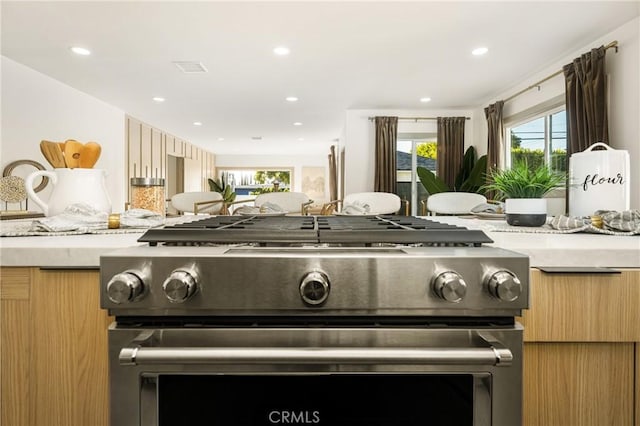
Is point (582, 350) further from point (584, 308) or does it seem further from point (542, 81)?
point (542, 81)

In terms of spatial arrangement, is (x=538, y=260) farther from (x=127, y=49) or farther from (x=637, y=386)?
(x=127, y=49)

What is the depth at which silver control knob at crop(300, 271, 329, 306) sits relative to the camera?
0.65 metres

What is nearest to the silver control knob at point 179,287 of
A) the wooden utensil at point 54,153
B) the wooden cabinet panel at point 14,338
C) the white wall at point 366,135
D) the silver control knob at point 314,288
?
the silver control knob at point 314,288

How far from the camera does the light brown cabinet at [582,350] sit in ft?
2.50

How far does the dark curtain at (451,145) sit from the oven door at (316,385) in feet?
19.4

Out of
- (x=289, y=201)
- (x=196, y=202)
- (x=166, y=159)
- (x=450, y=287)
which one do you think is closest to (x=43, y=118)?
(x=196, y=202)

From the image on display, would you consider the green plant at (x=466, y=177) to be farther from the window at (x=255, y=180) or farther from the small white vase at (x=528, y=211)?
the window at (x=255, y=180)

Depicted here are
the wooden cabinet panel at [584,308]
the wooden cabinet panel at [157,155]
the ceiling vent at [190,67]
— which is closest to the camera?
the wooden cabinet panel at [584,308]

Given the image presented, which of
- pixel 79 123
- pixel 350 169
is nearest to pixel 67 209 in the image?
pixel 79 123

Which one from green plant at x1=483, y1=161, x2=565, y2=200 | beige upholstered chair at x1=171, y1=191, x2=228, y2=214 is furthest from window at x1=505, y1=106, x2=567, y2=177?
beige upholstered chair at x1=171, y1=191, x2=228, y2=214

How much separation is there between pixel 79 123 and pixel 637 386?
601 centimetres

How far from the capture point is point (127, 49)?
3.63 m

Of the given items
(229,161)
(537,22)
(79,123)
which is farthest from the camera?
(229,161)

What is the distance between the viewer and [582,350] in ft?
2.57
